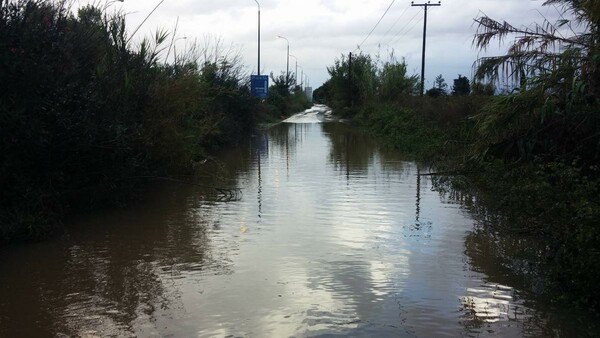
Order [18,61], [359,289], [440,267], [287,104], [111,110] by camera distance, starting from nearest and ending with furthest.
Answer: [359,289] → [440,267] → [18,61] → [111,110] → [287,104]

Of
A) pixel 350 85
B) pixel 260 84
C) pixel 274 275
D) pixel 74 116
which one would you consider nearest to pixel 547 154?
pixel 274 275

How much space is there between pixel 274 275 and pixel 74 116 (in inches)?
175

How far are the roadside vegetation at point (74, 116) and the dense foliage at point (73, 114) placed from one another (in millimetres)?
16

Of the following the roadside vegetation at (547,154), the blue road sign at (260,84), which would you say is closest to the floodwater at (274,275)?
the roadside vegetation at (547,154)

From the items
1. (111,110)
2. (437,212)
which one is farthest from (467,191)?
(111,110)

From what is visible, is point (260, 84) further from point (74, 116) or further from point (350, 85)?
point (74, 116)

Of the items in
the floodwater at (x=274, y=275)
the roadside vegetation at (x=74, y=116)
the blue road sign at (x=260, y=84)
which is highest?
the blue road sign at (x=260, y=84)

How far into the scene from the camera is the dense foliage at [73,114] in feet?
25.2

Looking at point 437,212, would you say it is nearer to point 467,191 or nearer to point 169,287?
point 467,191

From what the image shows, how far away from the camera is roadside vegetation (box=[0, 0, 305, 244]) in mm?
7680

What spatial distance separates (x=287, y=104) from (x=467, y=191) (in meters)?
56.2

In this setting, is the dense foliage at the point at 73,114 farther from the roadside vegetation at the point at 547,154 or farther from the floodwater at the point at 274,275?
the roadside vegetation at the point at 547,154

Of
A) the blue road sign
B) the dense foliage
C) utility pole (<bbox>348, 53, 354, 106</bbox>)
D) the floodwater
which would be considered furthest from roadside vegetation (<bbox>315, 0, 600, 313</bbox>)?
utility pole (<bbox>348, 53, 354, 106</bbox>)

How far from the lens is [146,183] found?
1162 centimetres
